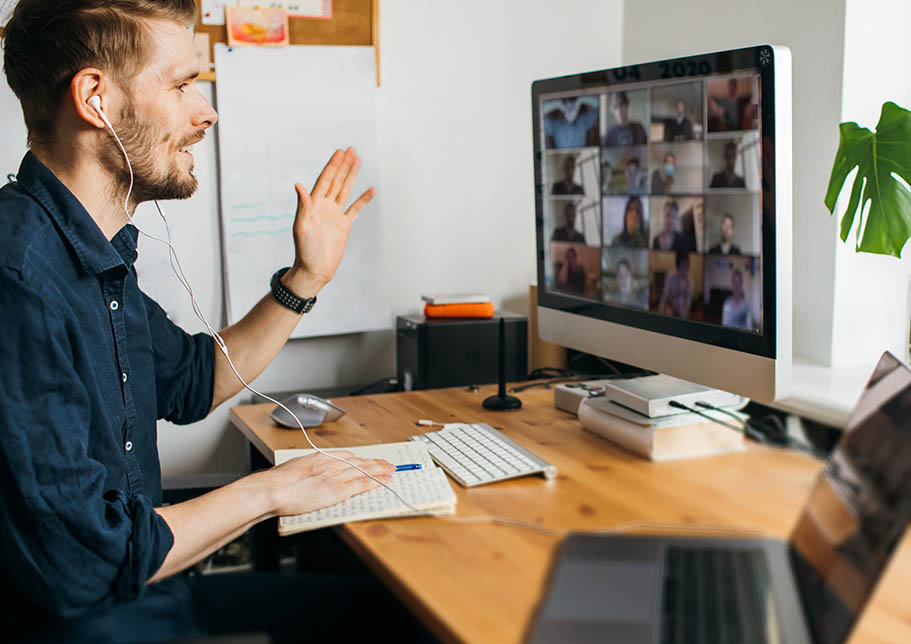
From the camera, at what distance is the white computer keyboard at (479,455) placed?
115cm

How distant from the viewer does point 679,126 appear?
120cm

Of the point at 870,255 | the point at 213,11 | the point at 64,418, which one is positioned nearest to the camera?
the point at 64,418

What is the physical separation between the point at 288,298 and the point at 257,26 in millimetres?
919

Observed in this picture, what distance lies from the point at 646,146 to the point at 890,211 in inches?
23.0

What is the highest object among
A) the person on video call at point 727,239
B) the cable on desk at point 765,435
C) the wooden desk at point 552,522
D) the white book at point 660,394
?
the person on video call at point 727,239

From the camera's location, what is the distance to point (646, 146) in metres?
1.26

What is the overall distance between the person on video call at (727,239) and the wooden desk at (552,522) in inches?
11.7

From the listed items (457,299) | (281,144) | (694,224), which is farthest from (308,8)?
(694,224)

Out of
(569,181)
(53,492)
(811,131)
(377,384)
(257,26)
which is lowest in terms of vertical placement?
(377,384)

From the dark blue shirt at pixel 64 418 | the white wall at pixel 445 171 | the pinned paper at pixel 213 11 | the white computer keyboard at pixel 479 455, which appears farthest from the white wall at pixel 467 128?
the dark blue shirt at pixel 64 418

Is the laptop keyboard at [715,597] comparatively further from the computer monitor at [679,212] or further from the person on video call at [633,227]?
the person on video call at [633,227]

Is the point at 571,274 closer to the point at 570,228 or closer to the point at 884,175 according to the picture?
the point at 570,228

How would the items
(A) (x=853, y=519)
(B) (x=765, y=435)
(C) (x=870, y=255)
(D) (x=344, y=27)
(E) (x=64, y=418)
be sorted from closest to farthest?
(A) (x=853, y=519) < (B) (x=765, y=435) < (E) (x=64, y=418) < (C) (x=870, y=255) < (D) (x=344, y=27)

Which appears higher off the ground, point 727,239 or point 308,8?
point 308,8
